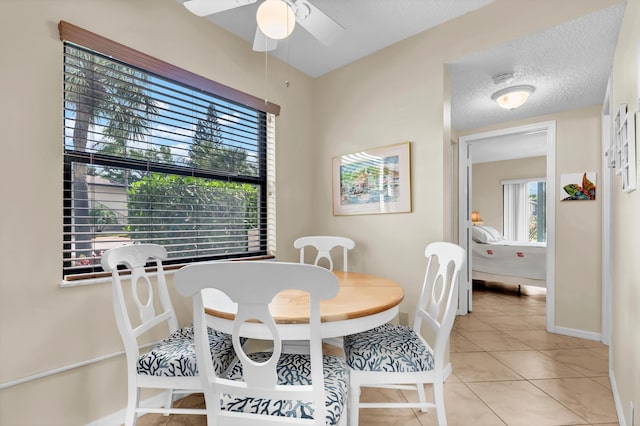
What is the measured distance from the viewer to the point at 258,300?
949 mm

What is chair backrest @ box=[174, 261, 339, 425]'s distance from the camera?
0.91 metres

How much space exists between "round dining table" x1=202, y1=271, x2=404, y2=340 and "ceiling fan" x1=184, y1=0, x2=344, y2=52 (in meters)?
1.47

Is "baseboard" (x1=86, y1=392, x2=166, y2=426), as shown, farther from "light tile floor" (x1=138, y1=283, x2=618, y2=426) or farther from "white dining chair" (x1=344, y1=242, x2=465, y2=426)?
"white dining chair" (x1=344, y1=242, x2=465, y2=426)

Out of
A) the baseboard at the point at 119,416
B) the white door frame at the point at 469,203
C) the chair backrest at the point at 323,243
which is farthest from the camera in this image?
the white door frame at the point at 469,203

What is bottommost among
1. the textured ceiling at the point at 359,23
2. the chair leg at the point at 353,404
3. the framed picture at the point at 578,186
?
the chair leg at the point at 353,404

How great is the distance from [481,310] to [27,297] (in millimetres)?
4339

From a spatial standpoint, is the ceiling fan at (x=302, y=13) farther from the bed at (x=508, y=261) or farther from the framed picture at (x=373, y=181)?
the bed at (x=508, y=261)

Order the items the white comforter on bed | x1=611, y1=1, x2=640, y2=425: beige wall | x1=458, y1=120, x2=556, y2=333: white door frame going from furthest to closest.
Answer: the white comforter on bed → x1=458, y1=120, x2=556, y2=333: white door frame → x1=611, y1=1, x2=640, y2=425: beige wall

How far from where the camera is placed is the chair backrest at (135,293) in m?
1.41

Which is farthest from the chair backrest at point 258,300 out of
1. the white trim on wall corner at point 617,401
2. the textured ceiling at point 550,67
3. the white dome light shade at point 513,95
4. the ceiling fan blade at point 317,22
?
the white dome light shade at point 513,95

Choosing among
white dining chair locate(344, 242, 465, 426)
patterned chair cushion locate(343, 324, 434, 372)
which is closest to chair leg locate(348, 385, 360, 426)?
white dining chair locate(344, 242, 465, 426)

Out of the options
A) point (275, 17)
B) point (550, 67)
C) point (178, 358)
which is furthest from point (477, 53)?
point (178, 358)

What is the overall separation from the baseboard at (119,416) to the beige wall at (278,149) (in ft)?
0.11

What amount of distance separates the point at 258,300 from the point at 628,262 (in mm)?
1843
